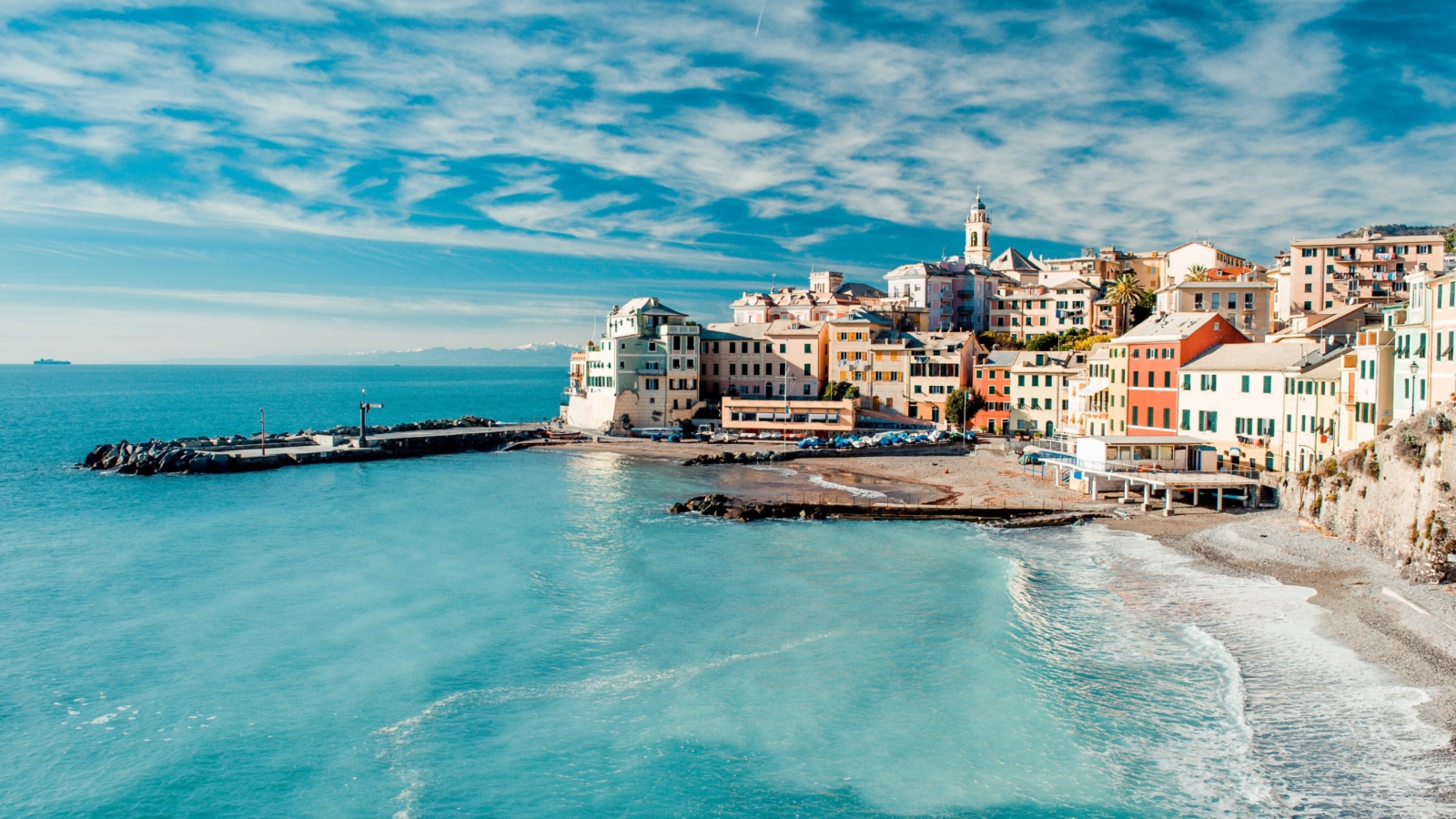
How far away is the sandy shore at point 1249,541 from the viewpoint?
2627 cm

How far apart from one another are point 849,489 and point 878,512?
349 inches

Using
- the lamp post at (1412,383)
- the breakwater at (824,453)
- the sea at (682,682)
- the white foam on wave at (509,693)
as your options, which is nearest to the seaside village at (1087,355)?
the lamp post at (1412,383)

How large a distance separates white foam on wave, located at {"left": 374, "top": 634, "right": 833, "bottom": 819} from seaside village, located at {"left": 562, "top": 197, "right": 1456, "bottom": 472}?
32277 mm

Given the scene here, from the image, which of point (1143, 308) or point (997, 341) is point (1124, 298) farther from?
point (997, 341)

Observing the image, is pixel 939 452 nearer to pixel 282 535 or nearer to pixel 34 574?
pixel 282 535

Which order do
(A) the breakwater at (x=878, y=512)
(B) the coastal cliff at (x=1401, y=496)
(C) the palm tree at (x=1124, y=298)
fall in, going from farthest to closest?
(C) the palm tree at (x=1124, y=298), (A) the breakwater at (x=878, y=512), (B) the coastal cliff at (x=1401, y=496)

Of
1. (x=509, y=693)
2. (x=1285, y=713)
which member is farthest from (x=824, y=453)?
(x=1285, y=713)

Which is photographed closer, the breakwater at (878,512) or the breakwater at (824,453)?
the breakwater at (878,512)

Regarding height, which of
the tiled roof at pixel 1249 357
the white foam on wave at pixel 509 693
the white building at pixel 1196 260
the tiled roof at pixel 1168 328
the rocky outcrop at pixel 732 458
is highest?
the white building at pixel 1196 260

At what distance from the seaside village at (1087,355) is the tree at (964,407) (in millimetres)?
245

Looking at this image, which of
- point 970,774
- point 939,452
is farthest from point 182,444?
point 970,774

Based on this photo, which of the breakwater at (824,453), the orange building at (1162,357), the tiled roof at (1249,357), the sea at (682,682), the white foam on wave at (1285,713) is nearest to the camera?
the white foam on wave at (1285,713)

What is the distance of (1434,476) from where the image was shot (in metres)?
31.8

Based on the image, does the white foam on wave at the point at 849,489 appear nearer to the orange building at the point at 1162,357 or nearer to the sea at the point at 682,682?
the sea at the point at 682,682
